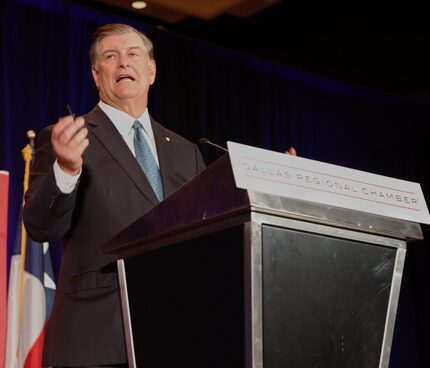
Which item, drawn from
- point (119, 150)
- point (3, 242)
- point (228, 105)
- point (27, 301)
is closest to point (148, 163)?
Result: point (119, 150)

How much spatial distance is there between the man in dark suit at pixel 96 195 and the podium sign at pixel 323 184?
0.38 m

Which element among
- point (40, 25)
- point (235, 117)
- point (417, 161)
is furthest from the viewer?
point (417, 161)

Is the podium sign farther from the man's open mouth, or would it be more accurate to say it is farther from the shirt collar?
the man's open mouth

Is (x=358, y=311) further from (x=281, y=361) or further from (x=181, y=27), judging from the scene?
(x=181, y=27)

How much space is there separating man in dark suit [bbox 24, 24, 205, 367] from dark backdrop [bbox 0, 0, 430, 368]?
2881 millimetres

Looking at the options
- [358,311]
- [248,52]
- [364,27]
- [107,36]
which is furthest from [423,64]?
[358,311]

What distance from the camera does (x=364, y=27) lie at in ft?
21.6

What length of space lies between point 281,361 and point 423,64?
20.4 ft

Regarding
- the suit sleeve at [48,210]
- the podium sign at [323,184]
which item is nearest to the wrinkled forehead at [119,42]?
the suit sleeve at [48,210]

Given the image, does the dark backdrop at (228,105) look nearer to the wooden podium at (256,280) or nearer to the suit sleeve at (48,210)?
the suit sleeve at (48,210)

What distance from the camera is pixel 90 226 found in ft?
6.07

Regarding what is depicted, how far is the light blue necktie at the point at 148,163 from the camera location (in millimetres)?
1962

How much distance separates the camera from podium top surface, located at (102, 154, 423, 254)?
4.39 ft

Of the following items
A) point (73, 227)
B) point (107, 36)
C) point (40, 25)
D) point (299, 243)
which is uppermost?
point (40, 25)
